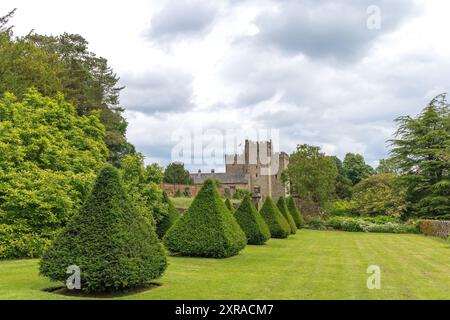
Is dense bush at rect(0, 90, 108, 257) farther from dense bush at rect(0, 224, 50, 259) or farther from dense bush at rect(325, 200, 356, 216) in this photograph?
dense bush at rect(325, 200, 356, 216)

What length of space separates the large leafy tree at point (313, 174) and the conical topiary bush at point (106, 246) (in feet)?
139

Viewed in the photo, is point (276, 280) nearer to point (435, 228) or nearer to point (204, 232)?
point (204, 232)

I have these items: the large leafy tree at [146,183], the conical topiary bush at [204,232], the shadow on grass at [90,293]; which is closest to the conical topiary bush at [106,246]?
the shadow on grass at [90,293]

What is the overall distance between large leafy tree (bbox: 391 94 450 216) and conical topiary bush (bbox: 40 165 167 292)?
1401 inches

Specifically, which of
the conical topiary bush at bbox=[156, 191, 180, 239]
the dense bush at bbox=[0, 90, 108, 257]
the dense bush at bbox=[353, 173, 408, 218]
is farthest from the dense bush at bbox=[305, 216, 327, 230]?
the dense bush at bbox=[0, 90, 108, 257]

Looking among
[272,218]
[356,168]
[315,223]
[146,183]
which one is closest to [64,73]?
[146,183]

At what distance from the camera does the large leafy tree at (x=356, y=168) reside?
82875mm

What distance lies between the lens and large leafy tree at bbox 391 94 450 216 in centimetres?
3959

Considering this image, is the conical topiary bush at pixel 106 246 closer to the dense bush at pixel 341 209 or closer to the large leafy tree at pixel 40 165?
the large leafy tree at pixel 40 165

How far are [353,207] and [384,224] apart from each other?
9267mm

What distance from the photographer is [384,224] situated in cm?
4041

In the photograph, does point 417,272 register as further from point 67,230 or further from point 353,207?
point 353,207

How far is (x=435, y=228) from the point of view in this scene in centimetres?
3250
